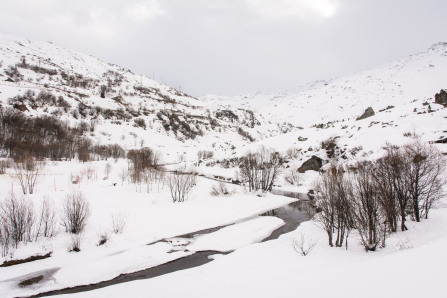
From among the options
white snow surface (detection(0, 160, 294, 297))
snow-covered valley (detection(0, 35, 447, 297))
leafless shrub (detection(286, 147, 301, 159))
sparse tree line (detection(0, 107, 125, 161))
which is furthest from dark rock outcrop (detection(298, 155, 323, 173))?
sparse tree line (detection(0, 107, 125, 161))

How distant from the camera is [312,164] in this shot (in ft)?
161

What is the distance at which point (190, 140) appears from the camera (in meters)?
110

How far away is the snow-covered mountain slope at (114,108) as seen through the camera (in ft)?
281

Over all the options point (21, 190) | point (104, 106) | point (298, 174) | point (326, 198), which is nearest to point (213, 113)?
point (104, 106)

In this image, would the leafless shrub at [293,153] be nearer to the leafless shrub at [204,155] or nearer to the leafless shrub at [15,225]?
the leafless shrub at [204,155]

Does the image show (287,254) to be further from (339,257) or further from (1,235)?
(1,235)

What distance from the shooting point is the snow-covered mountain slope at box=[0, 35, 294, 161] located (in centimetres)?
8575

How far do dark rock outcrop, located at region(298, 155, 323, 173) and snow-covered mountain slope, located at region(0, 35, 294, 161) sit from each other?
5363 cm

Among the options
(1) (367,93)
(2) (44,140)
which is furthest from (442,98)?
(1) (367,93)

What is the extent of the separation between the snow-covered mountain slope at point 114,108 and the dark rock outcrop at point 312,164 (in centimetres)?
5363

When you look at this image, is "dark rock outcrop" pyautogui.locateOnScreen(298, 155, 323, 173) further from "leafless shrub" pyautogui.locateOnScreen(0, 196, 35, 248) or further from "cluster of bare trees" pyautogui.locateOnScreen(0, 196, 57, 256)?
"leafless shrub" pyautogui.locateOnScreen(0, 196, 35, 248)

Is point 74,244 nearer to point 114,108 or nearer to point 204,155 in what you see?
point 204,155

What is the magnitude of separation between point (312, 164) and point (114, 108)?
92753 millimetres

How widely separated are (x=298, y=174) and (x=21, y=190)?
43275 millimetres
